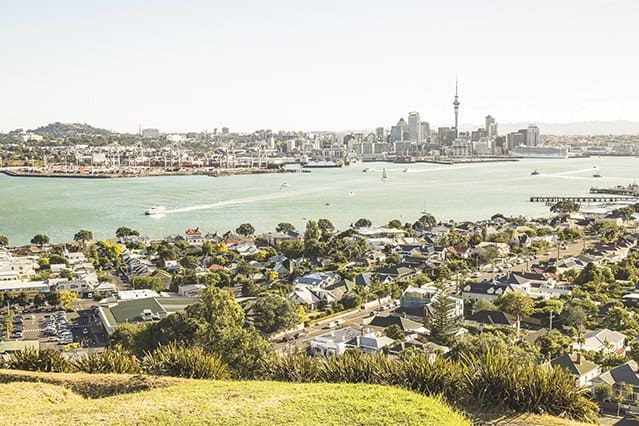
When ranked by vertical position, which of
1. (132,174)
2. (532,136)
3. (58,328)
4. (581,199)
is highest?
(532,136)

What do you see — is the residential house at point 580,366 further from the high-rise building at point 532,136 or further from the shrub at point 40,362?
the high-rise building at point 532,136

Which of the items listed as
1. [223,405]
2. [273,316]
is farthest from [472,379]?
[273,316]

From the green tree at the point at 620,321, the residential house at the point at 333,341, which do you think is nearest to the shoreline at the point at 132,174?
the residential house at the point at 333,341

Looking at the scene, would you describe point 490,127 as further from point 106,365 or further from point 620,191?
point 106,365

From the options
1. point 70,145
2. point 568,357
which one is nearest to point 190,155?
point 70,145

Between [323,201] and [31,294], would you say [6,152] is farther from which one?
[31,294]

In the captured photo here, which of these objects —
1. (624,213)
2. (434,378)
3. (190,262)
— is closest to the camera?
(434,378)
